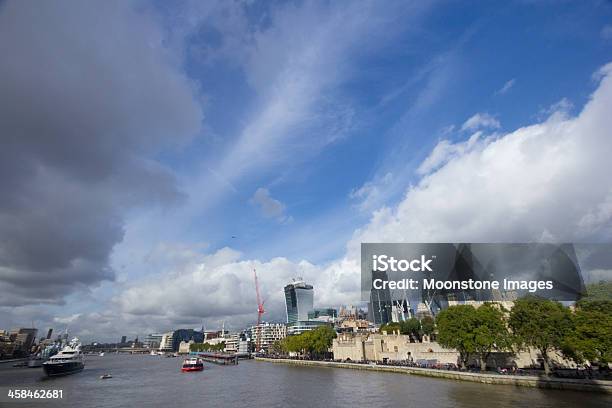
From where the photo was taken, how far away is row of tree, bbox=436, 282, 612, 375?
53688mm

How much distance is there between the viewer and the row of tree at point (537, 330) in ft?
176

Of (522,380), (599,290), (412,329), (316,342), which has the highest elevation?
(599,290)

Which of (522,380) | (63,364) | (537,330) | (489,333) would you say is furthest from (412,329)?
(63,364)

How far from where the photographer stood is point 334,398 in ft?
173

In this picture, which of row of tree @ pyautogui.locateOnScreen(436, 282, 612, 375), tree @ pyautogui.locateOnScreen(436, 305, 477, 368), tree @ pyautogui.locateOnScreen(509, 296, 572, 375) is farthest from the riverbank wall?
tree @ pyautogui.locateOnScreen(509, 296, 572, 375)

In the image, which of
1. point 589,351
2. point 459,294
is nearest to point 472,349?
point 589,351

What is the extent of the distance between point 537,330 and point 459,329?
46.7 ft

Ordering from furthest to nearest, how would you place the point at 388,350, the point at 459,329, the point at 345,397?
1. the point at 388,350
2. the point at 459,329
3. the point at 345,397

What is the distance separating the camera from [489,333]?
68875mm

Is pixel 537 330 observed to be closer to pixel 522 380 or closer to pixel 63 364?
pixel 522 380

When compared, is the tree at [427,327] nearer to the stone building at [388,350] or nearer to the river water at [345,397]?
the stone building at [388,350]

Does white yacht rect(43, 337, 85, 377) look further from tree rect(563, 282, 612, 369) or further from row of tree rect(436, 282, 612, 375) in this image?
tree rect(563, 282, 612, 369)

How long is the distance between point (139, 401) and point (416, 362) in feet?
226

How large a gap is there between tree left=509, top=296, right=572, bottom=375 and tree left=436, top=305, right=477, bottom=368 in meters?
7.27
